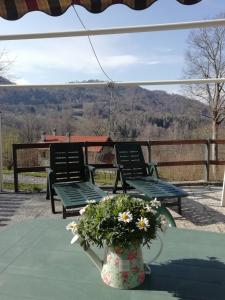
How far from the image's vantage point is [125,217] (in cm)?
136

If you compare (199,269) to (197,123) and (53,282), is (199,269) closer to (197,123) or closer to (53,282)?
(53,282)

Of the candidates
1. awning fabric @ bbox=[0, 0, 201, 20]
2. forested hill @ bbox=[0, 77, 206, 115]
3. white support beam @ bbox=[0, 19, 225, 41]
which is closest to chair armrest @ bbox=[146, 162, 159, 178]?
white support beam @ bbox=[0, 19, 225, 41]

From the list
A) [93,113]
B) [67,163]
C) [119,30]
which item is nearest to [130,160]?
[67,163]

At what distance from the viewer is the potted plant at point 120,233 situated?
137 cm

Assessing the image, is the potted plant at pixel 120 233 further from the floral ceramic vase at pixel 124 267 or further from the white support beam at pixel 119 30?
the white support beam at pixel 119 30

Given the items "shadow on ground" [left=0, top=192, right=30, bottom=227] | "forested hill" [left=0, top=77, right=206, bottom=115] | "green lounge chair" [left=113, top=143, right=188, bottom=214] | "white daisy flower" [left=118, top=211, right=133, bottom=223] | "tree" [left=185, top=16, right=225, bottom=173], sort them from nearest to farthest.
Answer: "white daisy flower" [left=118, top=211, right=133, bottom=223], "shadow on ground" [left=0, top=192, right=30, bottom=227], "green lounge chair" [left=113, top=143, right=188, bottom=214], "forested hill" [left=0, top=77, right=206, bottom=115], "tree" [left=185, top=16, right=225, bottom=173]

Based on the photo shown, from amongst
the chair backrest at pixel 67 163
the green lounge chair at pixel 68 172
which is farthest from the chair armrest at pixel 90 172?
the chair backrest at pixel 67 163

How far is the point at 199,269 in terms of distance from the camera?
5.28 feet

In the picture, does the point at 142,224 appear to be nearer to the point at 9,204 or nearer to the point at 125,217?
the point at 125,217

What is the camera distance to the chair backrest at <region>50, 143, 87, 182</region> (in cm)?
535

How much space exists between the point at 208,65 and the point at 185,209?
1339 cm

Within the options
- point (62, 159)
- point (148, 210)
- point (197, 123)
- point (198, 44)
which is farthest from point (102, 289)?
point (198, 44)

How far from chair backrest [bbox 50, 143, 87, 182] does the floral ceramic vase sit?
3878mm

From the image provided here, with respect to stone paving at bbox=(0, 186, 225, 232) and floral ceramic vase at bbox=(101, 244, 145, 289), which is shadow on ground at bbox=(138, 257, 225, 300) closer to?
floral ceramic vase at bbox=(101, 244, 145, 289)
